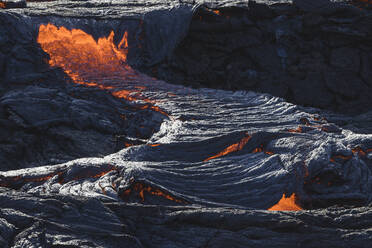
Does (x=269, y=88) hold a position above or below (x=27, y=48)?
below

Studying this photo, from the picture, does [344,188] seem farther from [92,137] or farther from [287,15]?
[287,15]

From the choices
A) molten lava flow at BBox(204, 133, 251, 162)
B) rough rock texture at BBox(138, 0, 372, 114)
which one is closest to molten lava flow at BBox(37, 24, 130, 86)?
rough rock texture at BBox(138, 0, 372, 114)

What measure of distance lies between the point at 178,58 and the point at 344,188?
16.7ft

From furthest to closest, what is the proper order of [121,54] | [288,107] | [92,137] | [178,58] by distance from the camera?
1. [178,58]
2. [121,54]
3. [92,137]
4. [288,107]

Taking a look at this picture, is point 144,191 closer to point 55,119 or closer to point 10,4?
point 55,119

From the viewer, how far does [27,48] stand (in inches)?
231

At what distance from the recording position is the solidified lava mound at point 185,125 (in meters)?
2.00

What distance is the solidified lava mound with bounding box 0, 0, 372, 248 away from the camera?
2.00 meters

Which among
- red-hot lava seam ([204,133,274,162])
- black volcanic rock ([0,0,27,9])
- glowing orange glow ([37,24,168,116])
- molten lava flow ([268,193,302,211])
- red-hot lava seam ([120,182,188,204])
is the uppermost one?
black volcanic rock ([0,0,27,9])

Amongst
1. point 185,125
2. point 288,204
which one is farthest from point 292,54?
point 288,204

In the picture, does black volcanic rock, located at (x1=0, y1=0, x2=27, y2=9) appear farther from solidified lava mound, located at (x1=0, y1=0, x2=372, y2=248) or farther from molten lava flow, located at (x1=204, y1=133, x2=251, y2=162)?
molten lava flow, located at (x1=204, y1=133, x2=251, y2=162)

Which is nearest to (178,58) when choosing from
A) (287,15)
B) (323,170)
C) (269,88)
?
(269,88)

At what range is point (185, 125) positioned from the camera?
3.95m

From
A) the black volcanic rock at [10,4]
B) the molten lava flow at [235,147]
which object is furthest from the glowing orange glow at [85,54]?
the molten lava flow at [235,147]
